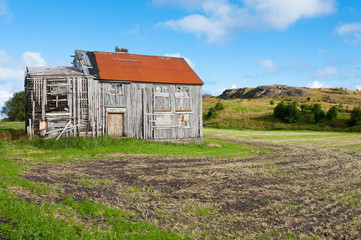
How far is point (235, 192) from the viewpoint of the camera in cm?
1123

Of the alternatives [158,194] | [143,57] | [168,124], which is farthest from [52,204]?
[143,57]

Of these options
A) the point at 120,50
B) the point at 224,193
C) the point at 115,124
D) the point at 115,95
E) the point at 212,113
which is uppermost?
the point at 120,50

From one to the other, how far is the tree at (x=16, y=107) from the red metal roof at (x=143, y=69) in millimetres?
A: 57216

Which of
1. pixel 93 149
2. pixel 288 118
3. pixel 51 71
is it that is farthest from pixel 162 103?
pixel 288 118

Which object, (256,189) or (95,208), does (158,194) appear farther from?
(256,189)

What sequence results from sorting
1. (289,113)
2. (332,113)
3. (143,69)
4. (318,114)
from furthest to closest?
(289,113)
(318,114)
(332,113)
(143,69)

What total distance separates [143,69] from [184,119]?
21.2ft

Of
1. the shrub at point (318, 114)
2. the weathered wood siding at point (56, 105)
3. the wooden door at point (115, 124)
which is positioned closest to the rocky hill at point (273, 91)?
the shrub at point (318, 114)

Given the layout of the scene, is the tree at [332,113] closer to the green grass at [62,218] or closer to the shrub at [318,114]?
the shrub at [318,114]

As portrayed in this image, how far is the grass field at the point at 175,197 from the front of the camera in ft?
23.8

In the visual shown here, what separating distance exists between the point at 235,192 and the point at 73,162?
33.6ft

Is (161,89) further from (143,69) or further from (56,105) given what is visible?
(56,105)

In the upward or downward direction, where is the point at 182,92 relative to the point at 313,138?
upward

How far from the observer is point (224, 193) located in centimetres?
1105
